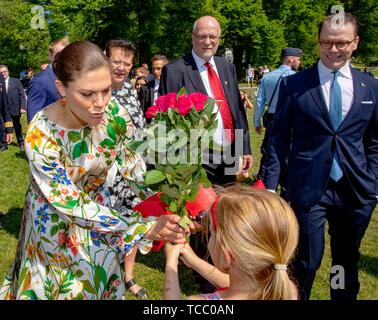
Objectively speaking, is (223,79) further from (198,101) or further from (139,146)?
(139,146)

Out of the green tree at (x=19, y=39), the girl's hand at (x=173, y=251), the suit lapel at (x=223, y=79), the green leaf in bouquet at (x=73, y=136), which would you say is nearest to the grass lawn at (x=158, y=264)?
the suit lapel at (x=223, y=79)

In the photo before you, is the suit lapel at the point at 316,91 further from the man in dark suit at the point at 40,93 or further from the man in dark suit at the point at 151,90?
the man in dark suit at the point at 151,90

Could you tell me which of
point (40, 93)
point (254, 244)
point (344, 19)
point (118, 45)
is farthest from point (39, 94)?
point (254, 244)

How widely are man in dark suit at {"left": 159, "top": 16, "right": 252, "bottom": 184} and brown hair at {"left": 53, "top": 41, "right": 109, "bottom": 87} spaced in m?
1.95

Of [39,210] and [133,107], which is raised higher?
[133,107]

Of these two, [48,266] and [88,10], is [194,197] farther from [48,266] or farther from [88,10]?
[88,10]

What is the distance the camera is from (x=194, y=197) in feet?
8.14

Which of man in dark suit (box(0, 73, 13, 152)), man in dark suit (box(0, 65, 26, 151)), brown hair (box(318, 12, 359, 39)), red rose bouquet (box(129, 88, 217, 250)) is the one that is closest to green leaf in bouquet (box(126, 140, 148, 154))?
red rose bouquet (box(129, 88, 217, 250))

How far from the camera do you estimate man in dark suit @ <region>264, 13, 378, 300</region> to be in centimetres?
337

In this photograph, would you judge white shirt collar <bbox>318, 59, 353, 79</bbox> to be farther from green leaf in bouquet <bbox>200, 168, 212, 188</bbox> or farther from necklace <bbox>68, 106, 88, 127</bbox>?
necklace <bbox>68, 106, 88, 127</bbox>

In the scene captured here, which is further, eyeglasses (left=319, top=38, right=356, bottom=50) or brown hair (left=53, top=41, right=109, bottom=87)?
eyeglasses (left=319, top=38, right=356, bottom=50)
